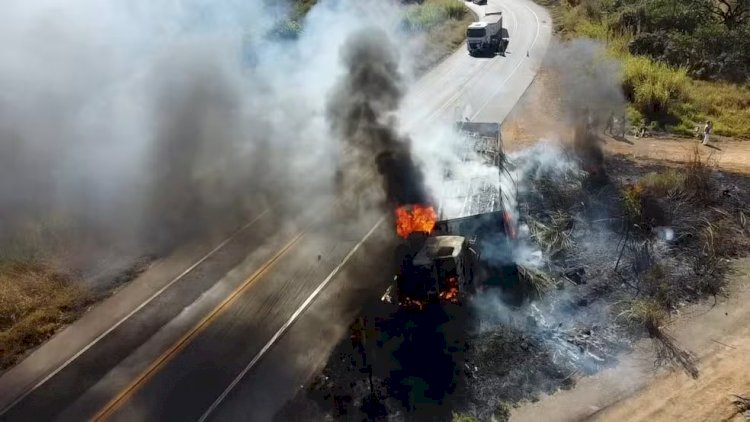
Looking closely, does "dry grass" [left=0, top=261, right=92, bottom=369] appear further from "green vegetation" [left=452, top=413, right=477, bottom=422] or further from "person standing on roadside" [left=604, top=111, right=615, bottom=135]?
"person standing on roadside" [left=604, top=111, right=615, bottom=135]

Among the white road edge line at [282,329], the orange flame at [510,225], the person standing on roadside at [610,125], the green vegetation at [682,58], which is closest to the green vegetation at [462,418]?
the white road edge line at [282,329]

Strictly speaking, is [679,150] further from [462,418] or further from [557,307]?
[462,418]

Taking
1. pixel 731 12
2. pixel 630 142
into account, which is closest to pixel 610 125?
pixel 630 142

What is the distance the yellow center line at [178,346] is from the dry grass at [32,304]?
374cm

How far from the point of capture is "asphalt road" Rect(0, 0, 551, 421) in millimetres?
13633

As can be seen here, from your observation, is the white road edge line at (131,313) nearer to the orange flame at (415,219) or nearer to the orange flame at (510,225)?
the orange flame at (415,219)

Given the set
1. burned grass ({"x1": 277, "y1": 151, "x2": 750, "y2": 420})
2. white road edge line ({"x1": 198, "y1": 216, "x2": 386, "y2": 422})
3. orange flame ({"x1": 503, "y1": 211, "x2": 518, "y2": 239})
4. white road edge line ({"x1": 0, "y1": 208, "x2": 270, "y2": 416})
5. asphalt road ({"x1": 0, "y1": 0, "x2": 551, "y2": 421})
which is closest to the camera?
burned grass ({"x1": 277, "y1": 151, "x2": 750, "y2": 420})

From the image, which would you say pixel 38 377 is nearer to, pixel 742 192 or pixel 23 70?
pixel 23 70

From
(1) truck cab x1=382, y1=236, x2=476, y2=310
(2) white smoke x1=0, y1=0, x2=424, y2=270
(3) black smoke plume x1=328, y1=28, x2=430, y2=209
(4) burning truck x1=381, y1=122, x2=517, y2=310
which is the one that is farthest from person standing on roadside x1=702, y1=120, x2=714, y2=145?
(2) white smoke x1=0, y1=0, x2=424, y2=270

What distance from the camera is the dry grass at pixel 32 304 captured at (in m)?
15.8

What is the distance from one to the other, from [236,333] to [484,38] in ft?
103

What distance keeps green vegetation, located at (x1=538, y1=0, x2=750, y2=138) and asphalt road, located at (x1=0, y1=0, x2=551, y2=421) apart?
56.0 ft

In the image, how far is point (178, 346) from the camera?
15.2 m

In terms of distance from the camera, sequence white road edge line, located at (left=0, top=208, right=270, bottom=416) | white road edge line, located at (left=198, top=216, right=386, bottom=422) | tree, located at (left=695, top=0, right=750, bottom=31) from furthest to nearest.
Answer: tree, located at (left=695, top=0, right=750, bottom=31)
white road edge line, located at (left=0, top=208, right=270, bottom=416)
white road edge line, located at (left=198, top=216, right=386, bottom=422)
